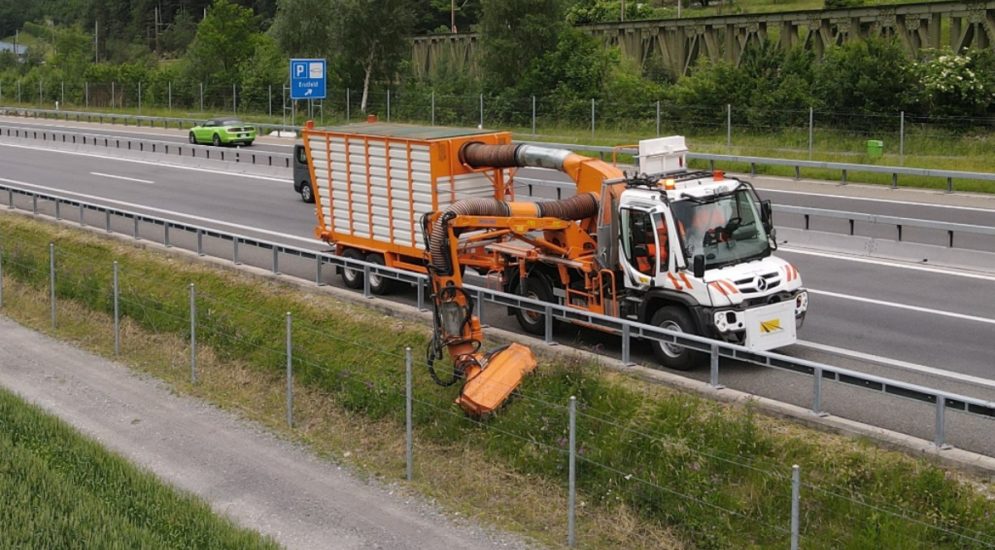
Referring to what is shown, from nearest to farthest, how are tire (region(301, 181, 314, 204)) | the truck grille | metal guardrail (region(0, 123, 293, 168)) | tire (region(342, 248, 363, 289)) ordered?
the truck grille → tire (region(342, 248, 363, 289)) → tire (region(301, 181, 314, 204)) → metal guardrail (region(0, 123, 293, 168))

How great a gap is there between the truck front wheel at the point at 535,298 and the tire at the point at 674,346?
1773mm

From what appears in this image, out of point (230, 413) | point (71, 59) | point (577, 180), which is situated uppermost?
point (71, 59)

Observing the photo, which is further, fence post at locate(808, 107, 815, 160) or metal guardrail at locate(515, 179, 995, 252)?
fence post at locate(808, 107, 815, 160)

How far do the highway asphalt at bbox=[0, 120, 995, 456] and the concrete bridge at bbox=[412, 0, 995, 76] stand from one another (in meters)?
11.3

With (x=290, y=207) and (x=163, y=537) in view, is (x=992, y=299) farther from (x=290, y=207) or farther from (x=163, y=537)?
(x=290, y=207)

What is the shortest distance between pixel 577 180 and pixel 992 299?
678 centimetres

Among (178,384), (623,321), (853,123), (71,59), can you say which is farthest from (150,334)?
(71,59)

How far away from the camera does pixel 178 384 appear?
17.9 metres

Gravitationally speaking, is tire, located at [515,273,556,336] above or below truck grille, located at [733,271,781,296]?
below

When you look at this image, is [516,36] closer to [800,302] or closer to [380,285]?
[380,285]

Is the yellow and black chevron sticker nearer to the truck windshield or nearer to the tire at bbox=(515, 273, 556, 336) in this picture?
the truck windshield

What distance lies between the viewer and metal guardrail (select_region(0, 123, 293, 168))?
42.4 meters

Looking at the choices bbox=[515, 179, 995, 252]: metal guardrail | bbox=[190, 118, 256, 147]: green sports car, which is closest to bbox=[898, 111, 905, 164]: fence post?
bbox=[515, 179, 995, 252]: metal guardrail

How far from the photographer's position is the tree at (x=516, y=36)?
52219 mm
